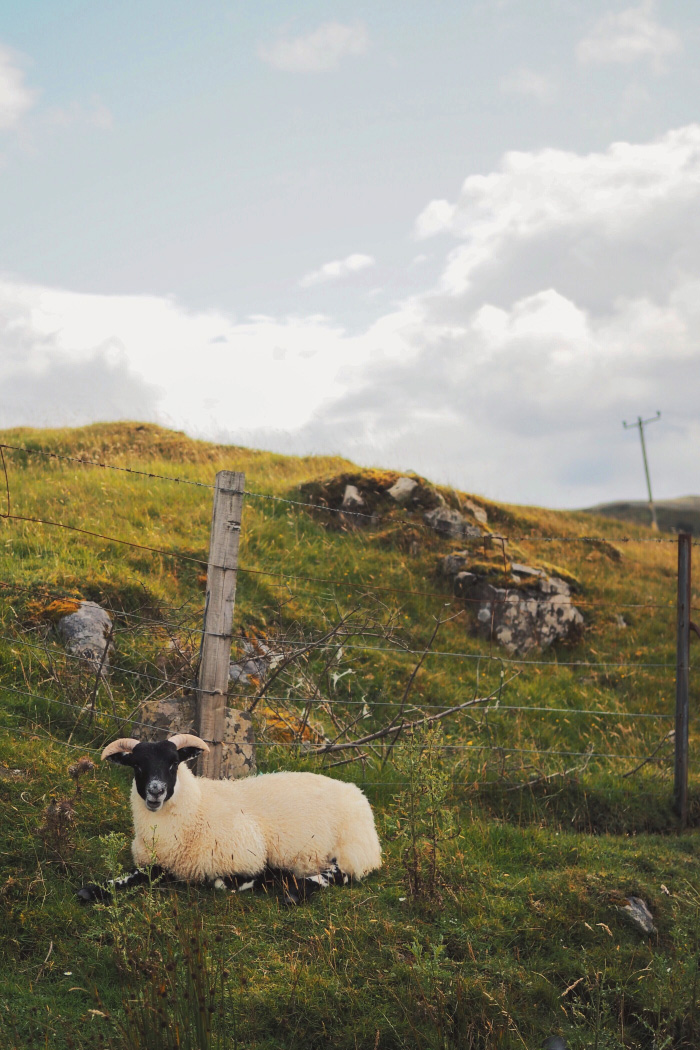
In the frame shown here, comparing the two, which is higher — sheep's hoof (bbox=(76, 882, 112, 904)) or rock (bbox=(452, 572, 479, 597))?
rock (bbox=(452, 572, 479, 597))

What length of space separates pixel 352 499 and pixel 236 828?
885cm

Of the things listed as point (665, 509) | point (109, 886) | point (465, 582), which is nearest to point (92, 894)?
point (109, 886)

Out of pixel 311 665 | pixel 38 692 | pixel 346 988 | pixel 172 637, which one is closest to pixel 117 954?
pixel 346 988

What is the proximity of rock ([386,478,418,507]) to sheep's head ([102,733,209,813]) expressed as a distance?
9.04 metres

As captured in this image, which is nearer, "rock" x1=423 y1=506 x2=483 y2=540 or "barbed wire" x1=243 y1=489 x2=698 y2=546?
"barbed wire" x1=243 y1=489 x2=698 y2=546

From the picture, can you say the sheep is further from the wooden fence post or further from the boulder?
the boulder

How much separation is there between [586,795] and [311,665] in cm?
354

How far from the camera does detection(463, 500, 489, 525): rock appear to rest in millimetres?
15578

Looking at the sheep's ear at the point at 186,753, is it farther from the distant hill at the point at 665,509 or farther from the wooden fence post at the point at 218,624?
the distant hill at the point at 665,509

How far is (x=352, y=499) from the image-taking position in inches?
550

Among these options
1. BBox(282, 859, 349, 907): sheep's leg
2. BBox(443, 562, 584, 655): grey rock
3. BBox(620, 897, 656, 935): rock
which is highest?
BBox(443, 562, 584, 655): grey rock

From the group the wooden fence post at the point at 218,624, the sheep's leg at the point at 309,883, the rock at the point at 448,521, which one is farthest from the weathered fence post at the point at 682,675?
the rock at the point at 448,521

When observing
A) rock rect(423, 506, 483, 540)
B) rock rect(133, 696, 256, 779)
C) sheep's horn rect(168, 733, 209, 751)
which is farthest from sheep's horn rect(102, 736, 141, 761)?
rock rect(423, 506, 483, 540)

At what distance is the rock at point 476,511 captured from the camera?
15578mm
